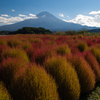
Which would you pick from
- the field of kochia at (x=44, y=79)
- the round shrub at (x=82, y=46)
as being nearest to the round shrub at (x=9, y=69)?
the field of kochia at (x=44, y=79)

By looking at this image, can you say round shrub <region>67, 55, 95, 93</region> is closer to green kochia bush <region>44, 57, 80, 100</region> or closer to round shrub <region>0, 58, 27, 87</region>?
green kochia bush <region>44, 57, 80, 100</region>

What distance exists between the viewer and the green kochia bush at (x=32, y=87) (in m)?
1.57

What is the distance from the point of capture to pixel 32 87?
5.23 feet

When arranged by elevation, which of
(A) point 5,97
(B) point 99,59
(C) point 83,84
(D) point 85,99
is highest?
(A) point 5,97

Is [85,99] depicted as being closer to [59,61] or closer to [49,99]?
[59,61]

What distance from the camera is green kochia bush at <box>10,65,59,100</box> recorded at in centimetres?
157

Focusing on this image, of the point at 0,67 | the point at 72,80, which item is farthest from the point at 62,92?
the point at 0,67

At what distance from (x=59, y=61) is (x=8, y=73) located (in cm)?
143

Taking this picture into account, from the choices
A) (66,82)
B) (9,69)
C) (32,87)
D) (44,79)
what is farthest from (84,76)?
(9,69)

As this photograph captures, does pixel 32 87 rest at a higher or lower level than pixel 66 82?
higher

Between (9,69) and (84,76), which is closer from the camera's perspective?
(9,69)

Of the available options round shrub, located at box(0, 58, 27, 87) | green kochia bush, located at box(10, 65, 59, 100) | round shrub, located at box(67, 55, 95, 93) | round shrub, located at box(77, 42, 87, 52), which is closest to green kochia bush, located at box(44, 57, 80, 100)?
green kochia bush, located at box(10, 65, 59, 100)

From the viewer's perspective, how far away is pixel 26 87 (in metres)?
1.64

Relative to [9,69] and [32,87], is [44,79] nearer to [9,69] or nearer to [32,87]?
[32,87]
